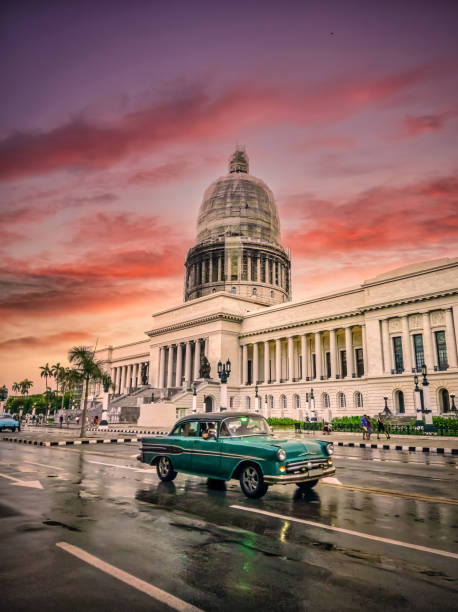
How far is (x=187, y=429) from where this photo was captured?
34.6ft

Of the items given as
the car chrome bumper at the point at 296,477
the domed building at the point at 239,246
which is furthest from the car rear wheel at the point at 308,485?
the domed building at the point at 239,246

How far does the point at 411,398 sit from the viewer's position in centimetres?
4191

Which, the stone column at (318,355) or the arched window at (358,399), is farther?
the stone column at (318,355)

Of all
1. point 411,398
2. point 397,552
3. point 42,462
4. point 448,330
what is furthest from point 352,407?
point 397,552

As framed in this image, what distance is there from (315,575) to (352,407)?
154 ft

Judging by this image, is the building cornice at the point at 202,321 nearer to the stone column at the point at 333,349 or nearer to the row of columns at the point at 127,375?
the stone column at the point at 333,349

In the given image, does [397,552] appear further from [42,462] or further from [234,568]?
[42,462]

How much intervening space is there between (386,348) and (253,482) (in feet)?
133

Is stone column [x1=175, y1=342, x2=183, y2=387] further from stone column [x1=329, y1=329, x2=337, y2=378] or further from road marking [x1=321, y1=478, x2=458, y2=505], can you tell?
road marking [x1=321, y1=478, x2=458, y2=505]

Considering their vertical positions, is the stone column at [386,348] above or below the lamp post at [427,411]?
above

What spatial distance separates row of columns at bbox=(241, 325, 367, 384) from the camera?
169ft

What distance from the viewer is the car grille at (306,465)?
330 inches

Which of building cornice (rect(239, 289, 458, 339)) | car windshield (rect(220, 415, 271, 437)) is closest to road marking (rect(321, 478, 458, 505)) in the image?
car windshield (rect(220, 415, 271, 437))

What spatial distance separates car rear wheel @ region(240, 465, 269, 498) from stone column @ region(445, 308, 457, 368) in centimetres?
3732
